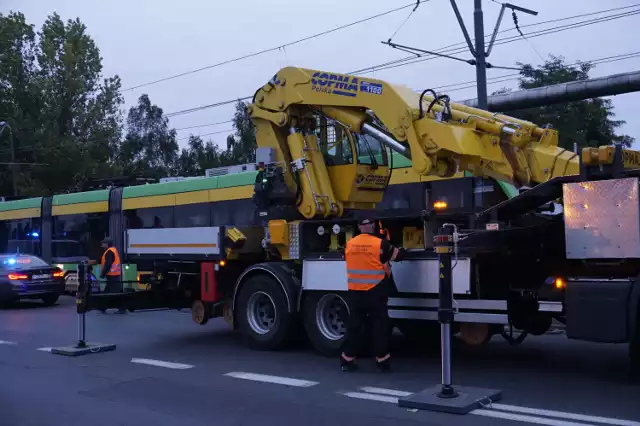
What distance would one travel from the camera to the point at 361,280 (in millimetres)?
8852

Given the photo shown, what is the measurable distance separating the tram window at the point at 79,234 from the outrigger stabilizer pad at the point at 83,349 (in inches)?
457

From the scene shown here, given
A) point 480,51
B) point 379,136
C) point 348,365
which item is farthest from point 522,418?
point 480,51

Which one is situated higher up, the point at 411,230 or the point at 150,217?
the point at 150,217

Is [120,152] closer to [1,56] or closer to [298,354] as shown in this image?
[1,56]

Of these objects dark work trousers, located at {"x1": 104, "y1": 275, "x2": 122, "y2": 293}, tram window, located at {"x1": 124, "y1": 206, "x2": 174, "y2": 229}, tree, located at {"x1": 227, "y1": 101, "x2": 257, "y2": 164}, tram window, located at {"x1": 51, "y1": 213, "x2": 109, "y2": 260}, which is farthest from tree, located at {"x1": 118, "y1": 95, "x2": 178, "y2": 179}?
dark work trousers, located at {"x1": 104, "y1": 275, "x2": 122, "y2": 293}

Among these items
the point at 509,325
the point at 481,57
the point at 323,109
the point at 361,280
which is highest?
the point at 481,57

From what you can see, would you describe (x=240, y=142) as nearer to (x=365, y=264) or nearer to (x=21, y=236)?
(x=21, y=236)

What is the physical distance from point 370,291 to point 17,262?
42.7 feet

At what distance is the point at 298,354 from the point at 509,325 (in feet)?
10.1

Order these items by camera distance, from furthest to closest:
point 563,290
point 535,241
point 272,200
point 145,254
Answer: point 145,254
point 272,200
point 535,241
point 563,290

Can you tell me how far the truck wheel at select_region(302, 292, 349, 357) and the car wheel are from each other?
448 inches

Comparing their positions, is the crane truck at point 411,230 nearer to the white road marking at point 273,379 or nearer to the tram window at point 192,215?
the white road marking at point 273,379

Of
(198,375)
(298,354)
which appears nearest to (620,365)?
(298,354)

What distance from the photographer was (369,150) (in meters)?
11.4
